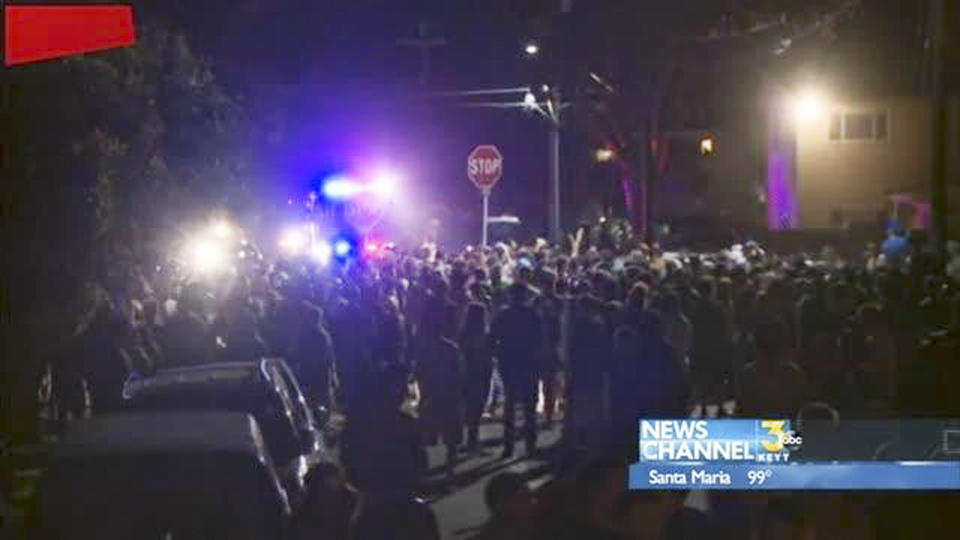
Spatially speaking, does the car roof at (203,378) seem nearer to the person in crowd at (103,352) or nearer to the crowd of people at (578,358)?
the crowd of people at (578,358)

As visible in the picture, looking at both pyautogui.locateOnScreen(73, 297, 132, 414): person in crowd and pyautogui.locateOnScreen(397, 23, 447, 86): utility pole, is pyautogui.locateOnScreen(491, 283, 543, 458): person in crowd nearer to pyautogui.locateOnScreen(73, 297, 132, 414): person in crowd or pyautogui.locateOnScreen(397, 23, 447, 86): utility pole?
pyautogui.locateOnScreen(73, 297, 132, 414): person in crowd

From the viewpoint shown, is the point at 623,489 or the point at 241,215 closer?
the point at 623,489

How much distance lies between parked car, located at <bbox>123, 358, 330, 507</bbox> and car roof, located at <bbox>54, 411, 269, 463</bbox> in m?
0.35

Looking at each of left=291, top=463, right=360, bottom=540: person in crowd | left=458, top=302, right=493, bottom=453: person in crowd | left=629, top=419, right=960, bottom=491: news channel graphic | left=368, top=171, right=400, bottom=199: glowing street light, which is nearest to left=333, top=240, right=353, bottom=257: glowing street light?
left=368, top=171, right=400, bottom=199: glowing street light

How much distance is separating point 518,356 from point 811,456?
4.80 m

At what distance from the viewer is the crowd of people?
6434mm

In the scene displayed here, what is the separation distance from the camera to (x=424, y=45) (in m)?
39.5

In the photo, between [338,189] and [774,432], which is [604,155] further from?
[774,432]

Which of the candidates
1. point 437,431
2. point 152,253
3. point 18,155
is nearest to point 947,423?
point 437,431

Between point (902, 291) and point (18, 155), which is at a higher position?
point (18, 155)

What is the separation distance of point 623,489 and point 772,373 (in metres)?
2.42

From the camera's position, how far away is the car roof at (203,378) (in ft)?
25.3

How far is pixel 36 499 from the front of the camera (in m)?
6.51

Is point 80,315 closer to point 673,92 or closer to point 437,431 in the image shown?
point 437,431
